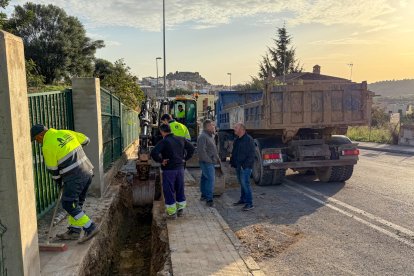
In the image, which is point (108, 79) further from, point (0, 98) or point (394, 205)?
point (0, 98)

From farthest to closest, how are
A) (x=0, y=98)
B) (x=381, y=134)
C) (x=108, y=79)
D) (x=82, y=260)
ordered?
(x=108, y=79)
(x=381, y=134)
(x=82, y=260)
(x=0, y=98)

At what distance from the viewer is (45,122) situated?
5977 mm

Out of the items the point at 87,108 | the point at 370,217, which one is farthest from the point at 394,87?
the point at 87,108

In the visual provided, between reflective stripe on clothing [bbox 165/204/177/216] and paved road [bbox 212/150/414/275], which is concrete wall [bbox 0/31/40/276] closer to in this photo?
paved road [bbox 212/150/414/275]

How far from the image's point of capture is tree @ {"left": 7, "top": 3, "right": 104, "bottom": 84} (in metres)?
32.8

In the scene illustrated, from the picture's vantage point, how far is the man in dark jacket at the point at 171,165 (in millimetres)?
6637

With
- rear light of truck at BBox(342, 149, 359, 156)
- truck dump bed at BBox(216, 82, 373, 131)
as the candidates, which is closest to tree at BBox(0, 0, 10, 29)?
truck dump bed at BBox(216, 82, 373, 131)

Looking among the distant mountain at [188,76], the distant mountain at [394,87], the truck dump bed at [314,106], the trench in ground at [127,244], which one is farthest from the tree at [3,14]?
the distant mountain at [394,87]

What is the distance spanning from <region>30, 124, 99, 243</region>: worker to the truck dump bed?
485 cm

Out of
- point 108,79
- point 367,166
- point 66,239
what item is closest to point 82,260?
point 66,239

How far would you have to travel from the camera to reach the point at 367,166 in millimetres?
13117

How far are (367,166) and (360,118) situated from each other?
4.33 metres

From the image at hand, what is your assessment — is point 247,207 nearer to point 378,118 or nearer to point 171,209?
point 171,209

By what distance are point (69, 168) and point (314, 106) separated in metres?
6.11
